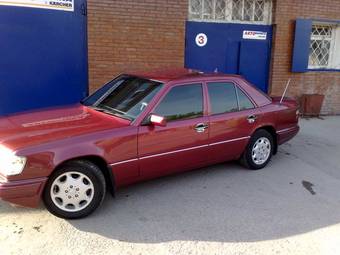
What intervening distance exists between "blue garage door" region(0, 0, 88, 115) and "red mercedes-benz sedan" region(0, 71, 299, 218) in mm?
2683

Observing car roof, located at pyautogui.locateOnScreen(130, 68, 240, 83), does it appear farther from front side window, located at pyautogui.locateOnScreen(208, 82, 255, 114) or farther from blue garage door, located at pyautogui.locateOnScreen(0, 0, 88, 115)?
blue garage door, located at pyautogui.locateOnScreen(0, 0, 88, 115)

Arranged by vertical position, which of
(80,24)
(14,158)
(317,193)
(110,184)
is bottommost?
(317,193)

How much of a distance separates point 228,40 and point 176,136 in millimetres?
4957

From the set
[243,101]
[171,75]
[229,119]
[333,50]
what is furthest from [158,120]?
[333,50]

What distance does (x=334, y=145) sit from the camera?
23.8 ft

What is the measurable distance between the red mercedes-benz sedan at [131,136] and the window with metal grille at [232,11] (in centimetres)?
353

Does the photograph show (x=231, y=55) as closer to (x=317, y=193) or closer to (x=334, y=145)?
(x=334, y=145)

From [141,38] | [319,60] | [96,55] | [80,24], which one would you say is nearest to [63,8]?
[80,24]

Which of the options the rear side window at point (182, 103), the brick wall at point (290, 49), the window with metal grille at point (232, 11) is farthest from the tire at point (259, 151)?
the brick wall at point (290, 49)

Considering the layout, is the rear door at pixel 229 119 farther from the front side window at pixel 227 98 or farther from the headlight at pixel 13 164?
the headlight at pixel 13 164

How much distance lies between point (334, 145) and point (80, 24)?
5.44 m

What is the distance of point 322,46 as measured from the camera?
9.98 m

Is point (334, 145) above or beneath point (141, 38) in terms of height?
beneath

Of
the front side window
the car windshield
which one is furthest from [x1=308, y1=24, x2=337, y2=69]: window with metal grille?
the car windshield
